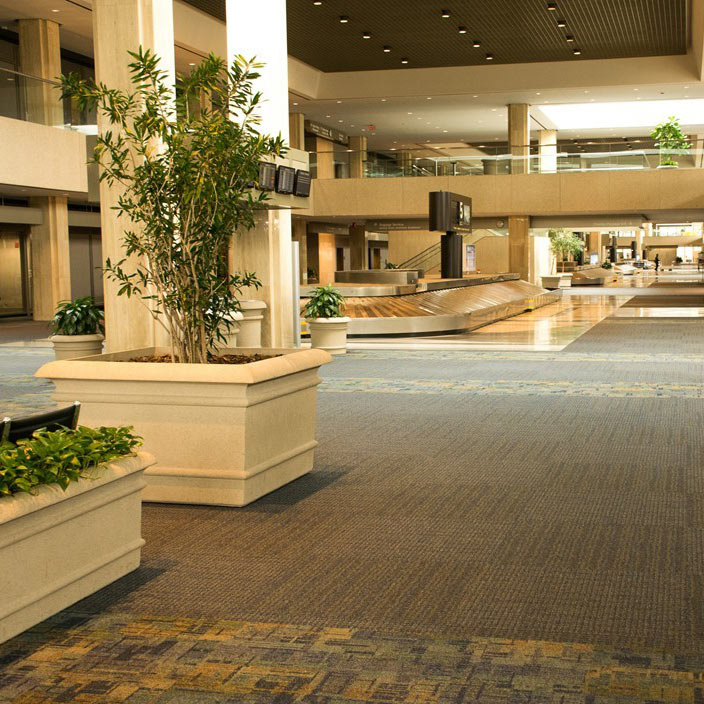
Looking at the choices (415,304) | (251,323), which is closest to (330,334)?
(251,323)

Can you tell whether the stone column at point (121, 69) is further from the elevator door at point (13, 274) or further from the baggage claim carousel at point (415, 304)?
the elevator door at point (13, 274)

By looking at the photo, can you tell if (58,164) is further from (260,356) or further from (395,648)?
(395,648)

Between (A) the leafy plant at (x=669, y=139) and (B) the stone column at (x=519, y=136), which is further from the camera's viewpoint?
(B) the stone column at (x=519, y=136)

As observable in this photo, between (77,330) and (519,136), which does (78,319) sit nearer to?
(77,330)

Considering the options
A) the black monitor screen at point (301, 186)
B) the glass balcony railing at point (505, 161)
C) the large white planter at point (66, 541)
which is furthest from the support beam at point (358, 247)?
the large white planter at point (66, 541)

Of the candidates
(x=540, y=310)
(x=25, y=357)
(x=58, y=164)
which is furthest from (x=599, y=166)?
(x=25, y=357)

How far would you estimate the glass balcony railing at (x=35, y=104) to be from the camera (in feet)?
69.4

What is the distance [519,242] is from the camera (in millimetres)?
38094

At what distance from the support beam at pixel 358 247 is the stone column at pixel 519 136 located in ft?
29.7

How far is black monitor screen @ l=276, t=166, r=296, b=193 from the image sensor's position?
44.6 feet

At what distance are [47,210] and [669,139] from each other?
27665 mm

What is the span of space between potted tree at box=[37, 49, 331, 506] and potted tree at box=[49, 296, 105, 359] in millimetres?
6962

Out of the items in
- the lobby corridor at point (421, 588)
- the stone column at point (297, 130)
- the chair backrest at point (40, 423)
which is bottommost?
the lobby corridor at point (421, 588)

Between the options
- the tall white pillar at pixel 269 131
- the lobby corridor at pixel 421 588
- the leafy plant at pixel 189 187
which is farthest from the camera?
the tall white pillar at pixel 269 131
